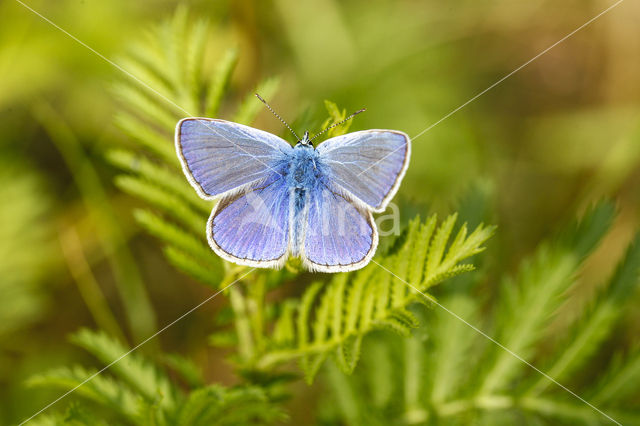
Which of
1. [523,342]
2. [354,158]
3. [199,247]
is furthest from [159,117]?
[523,342]

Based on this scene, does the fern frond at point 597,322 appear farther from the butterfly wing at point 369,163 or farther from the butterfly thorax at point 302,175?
the butterfly thorax at point 302,175

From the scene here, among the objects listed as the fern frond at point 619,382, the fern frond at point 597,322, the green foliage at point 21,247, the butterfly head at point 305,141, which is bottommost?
the fern frond at point 619,382

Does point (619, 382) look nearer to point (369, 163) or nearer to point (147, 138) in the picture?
point (369, 163)

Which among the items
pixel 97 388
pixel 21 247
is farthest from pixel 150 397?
pixel 21 247

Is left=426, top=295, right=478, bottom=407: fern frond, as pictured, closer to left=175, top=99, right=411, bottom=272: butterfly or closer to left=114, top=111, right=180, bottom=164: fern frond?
left=175, top=99, right=411, bottom=272: butterfly

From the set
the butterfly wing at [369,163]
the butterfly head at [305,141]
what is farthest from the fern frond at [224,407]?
the butterfly head at [305,141]

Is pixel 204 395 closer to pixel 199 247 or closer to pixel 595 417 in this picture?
pixel 199 247

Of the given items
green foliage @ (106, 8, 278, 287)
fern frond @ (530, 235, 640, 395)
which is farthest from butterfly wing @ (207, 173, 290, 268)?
fern frond @ (530, 235, 640, 395)
